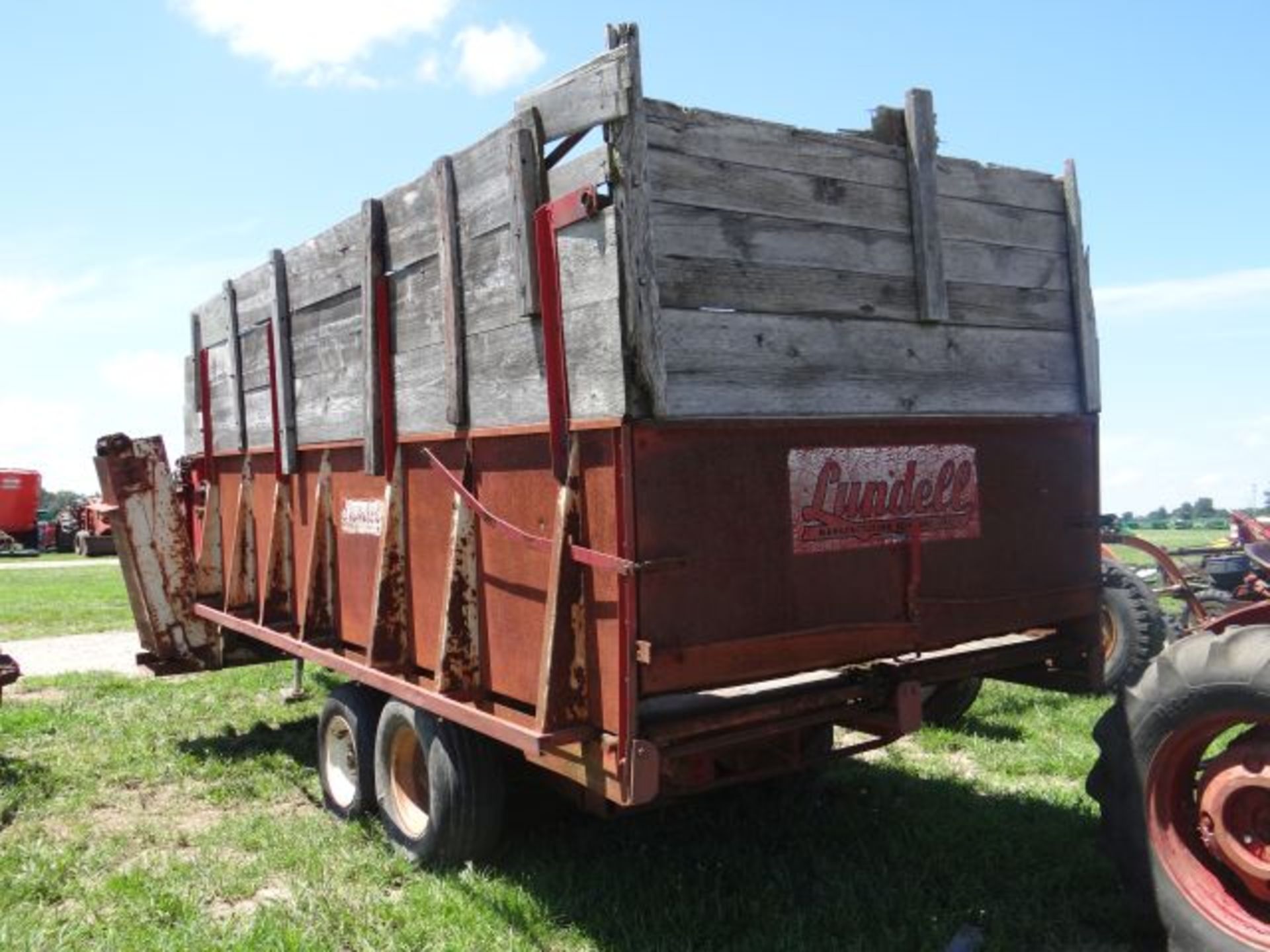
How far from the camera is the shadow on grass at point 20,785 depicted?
5.73 m

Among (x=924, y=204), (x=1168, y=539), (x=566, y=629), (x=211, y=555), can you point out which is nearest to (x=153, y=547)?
(x=211, y=555)

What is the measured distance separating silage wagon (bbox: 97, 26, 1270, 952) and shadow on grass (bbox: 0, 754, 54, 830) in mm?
1761

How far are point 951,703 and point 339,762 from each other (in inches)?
135

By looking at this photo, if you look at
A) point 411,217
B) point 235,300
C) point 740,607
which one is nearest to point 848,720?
point 740,607

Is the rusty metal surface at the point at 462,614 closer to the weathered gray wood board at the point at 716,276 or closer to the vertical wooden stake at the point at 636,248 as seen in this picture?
the weathered gray wood board at the point at 716,276

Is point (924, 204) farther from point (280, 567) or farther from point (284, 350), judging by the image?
point (280, 567)

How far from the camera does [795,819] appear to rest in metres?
5.08

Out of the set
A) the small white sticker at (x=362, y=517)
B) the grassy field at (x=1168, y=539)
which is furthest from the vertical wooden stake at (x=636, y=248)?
the grassy field at (x=1168, y=539)

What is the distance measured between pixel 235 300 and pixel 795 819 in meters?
4.35

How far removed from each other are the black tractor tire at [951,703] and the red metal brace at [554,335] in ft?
10.7

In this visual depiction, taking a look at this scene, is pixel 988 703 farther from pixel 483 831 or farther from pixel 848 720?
pixel 483 831

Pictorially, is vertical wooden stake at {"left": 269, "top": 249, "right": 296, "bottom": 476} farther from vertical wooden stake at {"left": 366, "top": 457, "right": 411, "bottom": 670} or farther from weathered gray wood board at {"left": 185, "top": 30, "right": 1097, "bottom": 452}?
vertical wooden stake at {"left": 366, "top": 457, "right": 411, "bottom": 670}

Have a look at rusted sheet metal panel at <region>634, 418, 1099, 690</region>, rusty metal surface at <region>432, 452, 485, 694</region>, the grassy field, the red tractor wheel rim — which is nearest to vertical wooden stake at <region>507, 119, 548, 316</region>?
rusted sheet metal panel at <region>634, 418, 1099, 690</region>

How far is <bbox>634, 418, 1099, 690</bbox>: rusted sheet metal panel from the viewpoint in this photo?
11.4 ft
